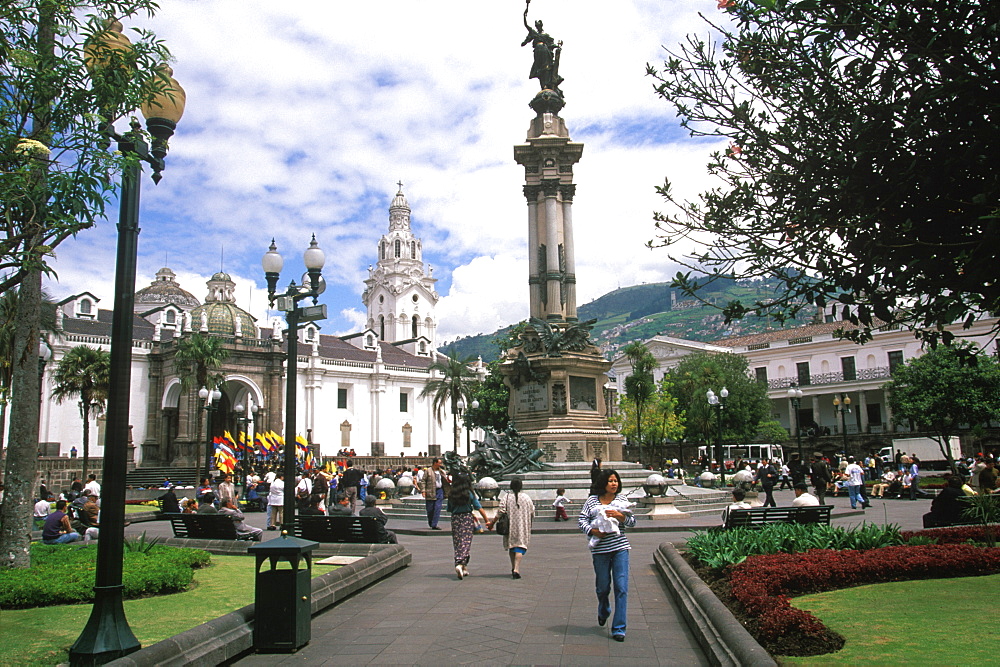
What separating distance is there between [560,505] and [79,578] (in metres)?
11.9

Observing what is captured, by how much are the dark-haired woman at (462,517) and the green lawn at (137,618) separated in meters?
2.96

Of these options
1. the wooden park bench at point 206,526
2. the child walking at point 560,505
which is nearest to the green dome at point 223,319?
the child walking at point 560,505

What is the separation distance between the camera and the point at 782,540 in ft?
32.4

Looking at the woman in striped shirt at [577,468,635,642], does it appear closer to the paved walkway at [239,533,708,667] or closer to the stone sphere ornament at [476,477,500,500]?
the paved walkway at [239,533,708,667]

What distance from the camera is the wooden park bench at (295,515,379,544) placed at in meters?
12.8

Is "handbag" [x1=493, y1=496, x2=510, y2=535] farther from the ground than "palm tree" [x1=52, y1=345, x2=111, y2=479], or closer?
closer

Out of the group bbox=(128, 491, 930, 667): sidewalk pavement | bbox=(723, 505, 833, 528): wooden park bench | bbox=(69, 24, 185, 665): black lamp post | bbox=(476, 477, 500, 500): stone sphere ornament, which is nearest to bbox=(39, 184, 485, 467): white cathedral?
bbox=(476, 477, 500, 500): stone sphere ornament

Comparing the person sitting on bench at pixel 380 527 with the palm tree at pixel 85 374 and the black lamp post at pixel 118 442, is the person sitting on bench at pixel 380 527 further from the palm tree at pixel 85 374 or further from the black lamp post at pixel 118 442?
the palm tree at pixel 85 374

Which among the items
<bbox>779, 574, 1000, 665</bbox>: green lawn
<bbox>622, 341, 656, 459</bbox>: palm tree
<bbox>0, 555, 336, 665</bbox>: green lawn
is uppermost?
<bbox>622, 341, 656, 459</bbox>: palm tree

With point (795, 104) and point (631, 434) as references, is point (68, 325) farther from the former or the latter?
point (795, 104)

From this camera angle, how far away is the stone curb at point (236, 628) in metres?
5.71

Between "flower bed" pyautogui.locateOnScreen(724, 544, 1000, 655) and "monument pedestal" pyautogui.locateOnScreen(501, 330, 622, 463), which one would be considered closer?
"flower bed" pyautogui.locateOnScreen(724, 544, 1000, 655)

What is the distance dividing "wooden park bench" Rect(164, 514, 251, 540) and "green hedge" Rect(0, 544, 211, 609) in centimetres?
256

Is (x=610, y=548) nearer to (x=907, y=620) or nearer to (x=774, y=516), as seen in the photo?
(x=907, y=620)
